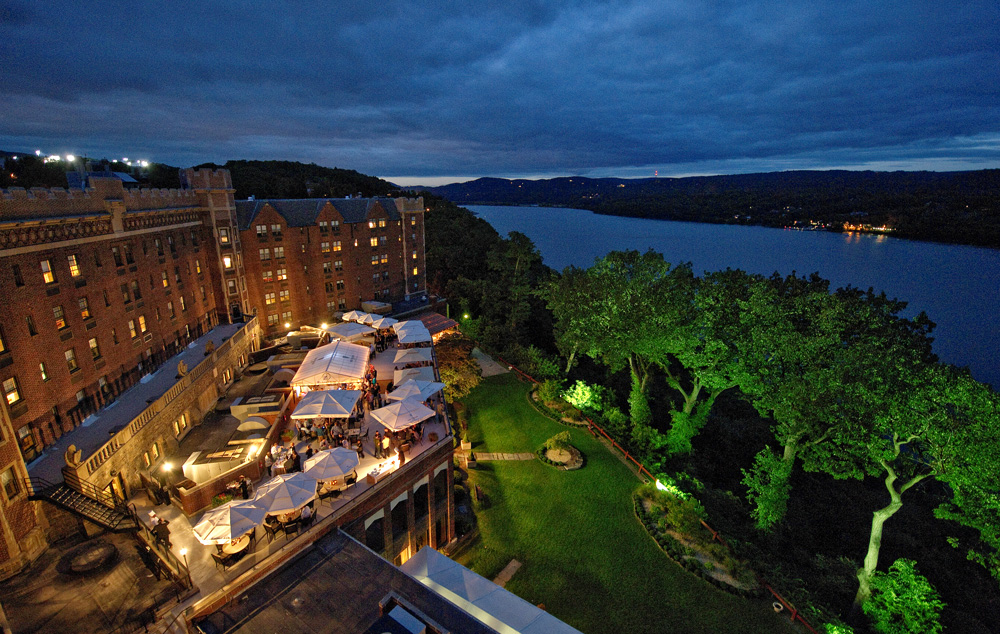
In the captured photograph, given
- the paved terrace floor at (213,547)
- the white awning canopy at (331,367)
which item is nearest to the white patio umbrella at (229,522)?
the paved terrace floor at (213,547)

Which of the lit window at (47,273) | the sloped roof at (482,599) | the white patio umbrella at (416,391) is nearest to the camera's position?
the sloped roof at (482,599)

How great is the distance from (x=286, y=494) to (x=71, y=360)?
16537 millimetres

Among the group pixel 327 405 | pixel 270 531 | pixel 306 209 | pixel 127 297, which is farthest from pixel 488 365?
pixel 270 531

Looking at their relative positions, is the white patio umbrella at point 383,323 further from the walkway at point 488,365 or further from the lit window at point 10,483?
the lit window at point 10,483

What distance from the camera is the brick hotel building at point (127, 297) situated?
63.9 ft

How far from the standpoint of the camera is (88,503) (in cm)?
1731

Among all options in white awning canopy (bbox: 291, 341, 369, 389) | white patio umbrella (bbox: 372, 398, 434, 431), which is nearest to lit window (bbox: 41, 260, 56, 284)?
white awning canopy (bbox: 291, 341, 369, 389)

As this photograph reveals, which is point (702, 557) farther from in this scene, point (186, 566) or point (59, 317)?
point (59, 317)

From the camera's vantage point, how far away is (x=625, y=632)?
68.3ft

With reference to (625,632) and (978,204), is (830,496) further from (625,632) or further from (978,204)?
(978,204)

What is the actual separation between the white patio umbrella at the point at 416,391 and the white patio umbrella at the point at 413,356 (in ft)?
17.1

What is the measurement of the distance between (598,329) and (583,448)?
10.3 metres

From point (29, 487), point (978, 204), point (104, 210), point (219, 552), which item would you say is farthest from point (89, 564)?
point (978, 204)

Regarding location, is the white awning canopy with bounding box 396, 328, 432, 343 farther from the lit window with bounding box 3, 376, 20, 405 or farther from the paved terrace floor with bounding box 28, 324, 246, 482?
the lit window with bounding box 3, 376, 20, 405
